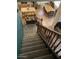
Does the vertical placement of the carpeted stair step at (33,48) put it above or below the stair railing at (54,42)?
below

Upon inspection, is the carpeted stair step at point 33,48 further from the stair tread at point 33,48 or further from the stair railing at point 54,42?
the stair railing at point 54,42

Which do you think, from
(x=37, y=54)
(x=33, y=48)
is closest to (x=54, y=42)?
(x=37, y=54)

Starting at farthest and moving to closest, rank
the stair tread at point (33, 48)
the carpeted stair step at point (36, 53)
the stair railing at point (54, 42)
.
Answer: the stair tread at point (33, 48), the carpeted stair step at point (36, 53), the stair railing at point (54, 42)

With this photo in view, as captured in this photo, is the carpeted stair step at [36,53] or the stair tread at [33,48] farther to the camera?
the stair tread at [33,48]

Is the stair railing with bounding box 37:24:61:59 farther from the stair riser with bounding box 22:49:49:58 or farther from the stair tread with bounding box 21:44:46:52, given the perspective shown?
the stair tread with bounding box 21:44:46:52

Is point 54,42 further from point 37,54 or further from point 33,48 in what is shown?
point 33,48

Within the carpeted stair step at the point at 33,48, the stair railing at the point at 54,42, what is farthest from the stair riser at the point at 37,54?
the carpeted stair step at the point at 33,48

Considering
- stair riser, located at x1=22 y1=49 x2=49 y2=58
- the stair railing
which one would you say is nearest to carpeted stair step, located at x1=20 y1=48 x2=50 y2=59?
stair riser, located at x1=22 y1=49 x2=49 y2=58

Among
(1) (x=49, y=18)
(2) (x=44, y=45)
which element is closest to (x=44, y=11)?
(1) (x=49, y=18)

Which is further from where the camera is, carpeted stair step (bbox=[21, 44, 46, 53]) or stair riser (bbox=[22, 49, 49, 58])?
carpeted stair step (bbox=[21, 44, 46, 53])

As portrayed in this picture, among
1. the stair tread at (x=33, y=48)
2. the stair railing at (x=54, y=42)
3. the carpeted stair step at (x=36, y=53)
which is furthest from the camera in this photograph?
the stair tread at (x=33, y=48)
